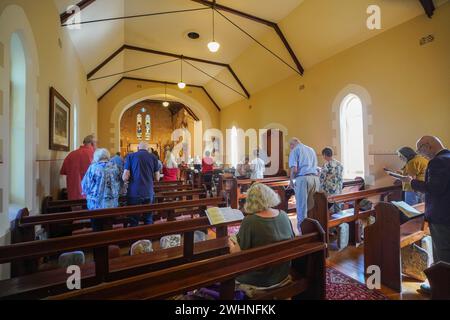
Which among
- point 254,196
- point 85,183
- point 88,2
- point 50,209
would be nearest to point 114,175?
point 85,183

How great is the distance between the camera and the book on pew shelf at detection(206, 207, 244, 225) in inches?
72.6

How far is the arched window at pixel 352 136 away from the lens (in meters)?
5.50

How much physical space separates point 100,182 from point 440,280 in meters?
3.20

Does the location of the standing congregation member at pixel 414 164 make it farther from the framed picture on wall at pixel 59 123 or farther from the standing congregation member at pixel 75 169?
the framed picture on wall at pixel 59 123

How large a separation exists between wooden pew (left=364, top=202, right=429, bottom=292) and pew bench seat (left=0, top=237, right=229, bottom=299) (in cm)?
167

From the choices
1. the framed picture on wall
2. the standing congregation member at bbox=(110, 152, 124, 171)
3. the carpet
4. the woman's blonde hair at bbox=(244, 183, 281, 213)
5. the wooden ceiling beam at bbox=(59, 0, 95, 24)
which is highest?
the wooden ceiling beam at bbox=(59, 0, 95, 24)

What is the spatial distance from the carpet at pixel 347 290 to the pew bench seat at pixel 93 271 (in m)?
1.20

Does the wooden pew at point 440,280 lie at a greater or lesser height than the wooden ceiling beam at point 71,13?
lesser

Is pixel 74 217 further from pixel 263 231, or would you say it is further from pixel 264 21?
A: pixel 264 21

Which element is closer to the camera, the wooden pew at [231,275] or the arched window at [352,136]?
the wooden pew at [231,275]

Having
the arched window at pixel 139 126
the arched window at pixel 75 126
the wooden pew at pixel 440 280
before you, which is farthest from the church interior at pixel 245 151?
the arched window at pixel 139 126

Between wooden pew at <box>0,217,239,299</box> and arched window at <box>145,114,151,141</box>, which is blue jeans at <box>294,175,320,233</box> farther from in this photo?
arched window at <box>145,114,151,141</box>

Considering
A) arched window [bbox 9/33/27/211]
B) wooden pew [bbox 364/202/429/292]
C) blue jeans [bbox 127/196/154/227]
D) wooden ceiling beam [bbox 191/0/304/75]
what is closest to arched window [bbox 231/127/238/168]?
wooden ceiling beam [bbox 191/0/304/75]
